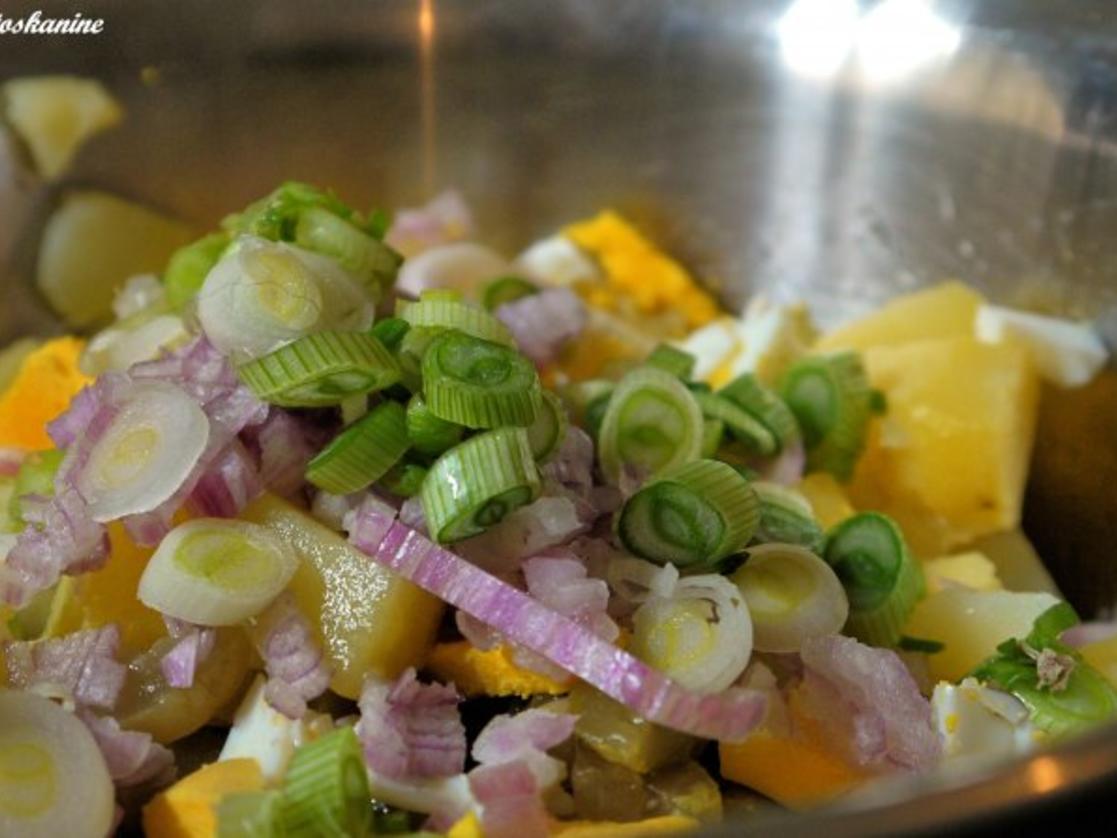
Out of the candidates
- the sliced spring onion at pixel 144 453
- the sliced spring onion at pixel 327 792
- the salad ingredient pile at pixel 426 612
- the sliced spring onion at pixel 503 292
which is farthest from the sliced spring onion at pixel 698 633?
the sliced spring onion at pixel 503 292

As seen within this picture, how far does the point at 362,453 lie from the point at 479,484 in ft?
0.56

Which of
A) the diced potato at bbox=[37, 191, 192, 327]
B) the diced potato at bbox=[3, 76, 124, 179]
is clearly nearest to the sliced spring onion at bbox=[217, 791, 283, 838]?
the diced potato at bbox=[37, 191, 192, 327]

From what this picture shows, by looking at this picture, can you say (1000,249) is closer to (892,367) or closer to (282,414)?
(892,367)

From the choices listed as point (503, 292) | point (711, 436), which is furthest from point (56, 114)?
point (711, 436)

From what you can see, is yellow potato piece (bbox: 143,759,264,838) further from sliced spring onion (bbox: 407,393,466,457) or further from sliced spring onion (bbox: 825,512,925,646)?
sliced spring onion (bbox: 825,512,925,646)

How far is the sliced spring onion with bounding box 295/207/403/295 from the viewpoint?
6.27 feet

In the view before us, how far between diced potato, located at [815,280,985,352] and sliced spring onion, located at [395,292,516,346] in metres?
0.91

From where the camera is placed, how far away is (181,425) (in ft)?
5.23

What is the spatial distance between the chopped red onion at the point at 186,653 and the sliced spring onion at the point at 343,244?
1.91ft

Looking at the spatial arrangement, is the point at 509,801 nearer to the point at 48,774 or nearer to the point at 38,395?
the point at 48,774

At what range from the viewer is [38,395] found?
2.21 meters

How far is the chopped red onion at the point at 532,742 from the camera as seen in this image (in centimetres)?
148

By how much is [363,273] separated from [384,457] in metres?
0.40

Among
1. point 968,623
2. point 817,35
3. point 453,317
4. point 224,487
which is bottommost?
point 968,623
